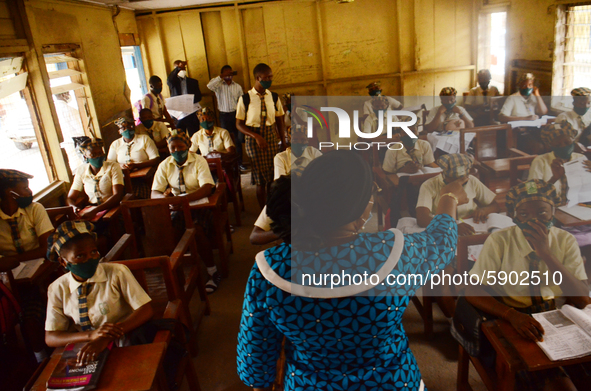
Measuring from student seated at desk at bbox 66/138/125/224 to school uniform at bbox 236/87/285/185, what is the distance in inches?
58.7

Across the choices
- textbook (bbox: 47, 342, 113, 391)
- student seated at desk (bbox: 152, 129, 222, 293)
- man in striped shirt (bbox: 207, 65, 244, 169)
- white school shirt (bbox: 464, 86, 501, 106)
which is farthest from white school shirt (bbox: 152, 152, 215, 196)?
white school shirt (bbox: 464, 86, 501, 106)

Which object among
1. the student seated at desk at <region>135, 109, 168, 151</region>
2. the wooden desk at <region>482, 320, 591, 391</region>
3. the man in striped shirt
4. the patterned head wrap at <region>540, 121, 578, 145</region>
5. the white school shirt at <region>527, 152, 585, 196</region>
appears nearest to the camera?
the wooden desk at <region>482, 320, 591, 391</region>

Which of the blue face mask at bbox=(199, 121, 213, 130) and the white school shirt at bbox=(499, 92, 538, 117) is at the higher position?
the blue face mask at bbox=(199, 121, 213, 130)

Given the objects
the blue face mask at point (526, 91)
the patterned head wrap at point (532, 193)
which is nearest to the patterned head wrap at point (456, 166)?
the patterned head wrap at point (532, 193)

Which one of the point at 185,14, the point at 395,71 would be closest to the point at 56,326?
the point at 185,14

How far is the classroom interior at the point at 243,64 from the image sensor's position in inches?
120

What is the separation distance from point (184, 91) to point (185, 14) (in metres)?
1.38

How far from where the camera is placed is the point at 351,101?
26.0 feet

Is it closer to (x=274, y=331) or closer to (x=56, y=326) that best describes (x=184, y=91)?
(x=56, y=326)

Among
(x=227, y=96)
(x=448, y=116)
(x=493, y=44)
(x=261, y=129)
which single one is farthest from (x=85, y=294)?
(x=493, y=44)

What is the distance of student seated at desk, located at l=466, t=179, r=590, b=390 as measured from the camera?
1.93 m

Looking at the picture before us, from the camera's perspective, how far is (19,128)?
4270 mm

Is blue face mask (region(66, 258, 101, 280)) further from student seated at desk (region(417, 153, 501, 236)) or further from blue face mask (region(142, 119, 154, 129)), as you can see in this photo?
blue face mask (region(142, 119, 154, 129))

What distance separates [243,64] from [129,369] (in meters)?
6.61
